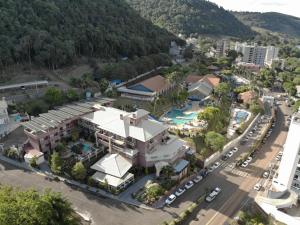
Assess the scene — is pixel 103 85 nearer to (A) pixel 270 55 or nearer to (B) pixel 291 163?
(B) pixel 291 163

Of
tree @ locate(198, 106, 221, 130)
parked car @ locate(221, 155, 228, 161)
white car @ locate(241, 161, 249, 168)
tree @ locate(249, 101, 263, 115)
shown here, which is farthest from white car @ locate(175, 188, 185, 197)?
tree @ locate(249, 101, 263, 115)

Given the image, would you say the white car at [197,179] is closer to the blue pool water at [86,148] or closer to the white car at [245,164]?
the white car at [245,164]

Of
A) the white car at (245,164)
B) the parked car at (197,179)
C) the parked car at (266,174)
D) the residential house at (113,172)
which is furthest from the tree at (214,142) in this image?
the residential house at (113,172)

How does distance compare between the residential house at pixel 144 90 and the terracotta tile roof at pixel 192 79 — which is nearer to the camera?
the residential house at pixel 144 90

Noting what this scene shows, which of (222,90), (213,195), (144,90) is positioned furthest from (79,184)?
(222,90)

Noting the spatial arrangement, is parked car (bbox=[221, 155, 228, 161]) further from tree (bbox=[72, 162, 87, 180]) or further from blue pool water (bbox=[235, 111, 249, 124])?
tree (bbox=[72, 162, 87, 180])
